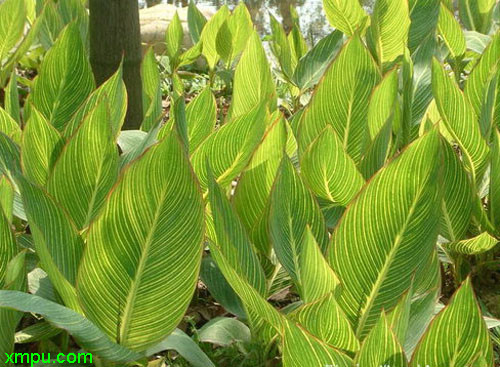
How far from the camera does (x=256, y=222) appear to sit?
4.60 feet

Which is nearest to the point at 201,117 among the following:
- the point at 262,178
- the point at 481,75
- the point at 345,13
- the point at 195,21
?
the point at 262,178

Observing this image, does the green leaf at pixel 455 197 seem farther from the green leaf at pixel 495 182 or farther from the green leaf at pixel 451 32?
the green leaf at pixel 451 32

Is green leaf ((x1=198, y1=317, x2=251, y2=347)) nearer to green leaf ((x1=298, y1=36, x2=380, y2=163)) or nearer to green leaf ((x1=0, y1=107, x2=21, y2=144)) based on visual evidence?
green leaf ((x1=298, y1=36, x2=380, y2=163))

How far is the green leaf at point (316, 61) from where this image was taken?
239cm

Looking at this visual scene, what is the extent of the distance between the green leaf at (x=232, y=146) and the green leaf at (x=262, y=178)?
6cm

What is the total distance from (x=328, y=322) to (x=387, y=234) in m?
0.18

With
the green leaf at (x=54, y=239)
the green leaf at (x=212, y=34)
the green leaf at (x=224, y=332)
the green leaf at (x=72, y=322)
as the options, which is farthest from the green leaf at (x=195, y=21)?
the green leaf at (x=72, y=322)

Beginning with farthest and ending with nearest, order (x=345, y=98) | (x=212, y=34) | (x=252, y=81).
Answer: (x=212, y=34) < (x=252, y=81) < (x=345, y=98)

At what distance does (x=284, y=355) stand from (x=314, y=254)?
6.7 inches

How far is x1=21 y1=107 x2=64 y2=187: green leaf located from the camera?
4.44 feet

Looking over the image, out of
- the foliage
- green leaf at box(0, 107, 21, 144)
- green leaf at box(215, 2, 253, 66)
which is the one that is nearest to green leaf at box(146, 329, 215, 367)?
the foliage

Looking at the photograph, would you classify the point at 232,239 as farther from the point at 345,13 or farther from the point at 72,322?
the point at 345,13

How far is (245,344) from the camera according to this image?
52.9 inches

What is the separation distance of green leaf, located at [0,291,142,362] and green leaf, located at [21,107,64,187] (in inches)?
15.2
